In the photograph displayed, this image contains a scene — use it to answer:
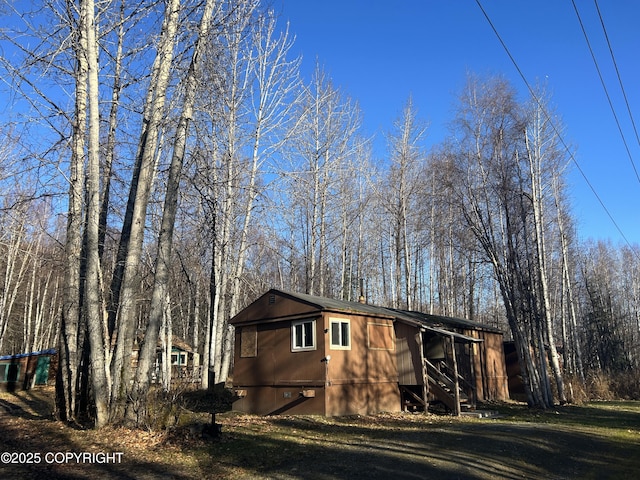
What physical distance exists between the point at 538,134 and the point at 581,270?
23237 millimetres

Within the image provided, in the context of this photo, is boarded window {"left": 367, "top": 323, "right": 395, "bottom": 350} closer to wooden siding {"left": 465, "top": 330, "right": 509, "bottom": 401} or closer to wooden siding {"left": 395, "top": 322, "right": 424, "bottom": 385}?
Result: wooden siding {"left": 395, "top": 322, "right": 424, "bottom": 385}

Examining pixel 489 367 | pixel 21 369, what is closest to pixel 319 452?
pixel 489 367

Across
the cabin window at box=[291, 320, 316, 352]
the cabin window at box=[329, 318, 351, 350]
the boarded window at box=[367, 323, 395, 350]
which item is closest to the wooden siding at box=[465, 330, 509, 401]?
the boarded window at box=[367, 323, 395, 350]

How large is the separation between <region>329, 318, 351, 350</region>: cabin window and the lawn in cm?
306

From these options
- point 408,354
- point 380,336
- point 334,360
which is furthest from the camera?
point 408,354

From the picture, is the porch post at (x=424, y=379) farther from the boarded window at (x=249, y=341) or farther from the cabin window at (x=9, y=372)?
the cabin window at (x=9, y=372)

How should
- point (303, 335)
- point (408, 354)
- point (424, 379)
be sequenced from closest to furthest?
point (303, 335) → point (424, 379) → point (408, 354)

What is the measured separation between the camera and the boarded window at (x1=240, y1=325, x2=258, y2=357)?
52.2ft

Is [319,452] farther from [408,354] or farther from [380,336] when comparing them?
[408,354]

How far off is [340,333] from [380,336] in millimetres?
2025

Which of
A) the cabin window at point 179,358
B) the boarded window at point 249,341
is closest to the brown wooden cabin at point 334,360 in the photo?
the boarded window at point 249,341

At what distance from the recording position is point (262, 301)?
15.9 metres

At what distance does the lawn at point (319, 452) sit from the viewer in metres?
6.46

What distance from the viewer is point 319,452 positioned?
7.98 metres
